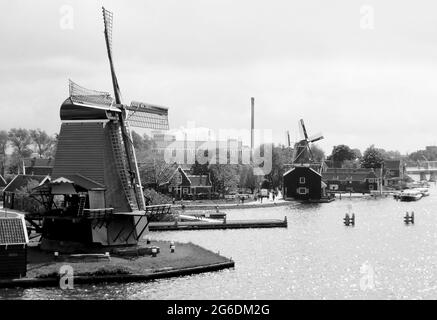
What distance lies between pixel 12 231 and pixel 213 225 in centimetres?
3490

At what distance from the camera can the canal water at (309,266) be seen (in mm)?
41781

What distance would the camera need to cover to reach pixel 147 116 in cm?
5659

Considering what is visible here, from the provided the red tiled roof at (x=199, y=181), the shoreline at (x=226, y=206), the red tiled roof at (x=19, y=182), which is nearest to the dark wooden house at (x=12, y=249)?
the red tiled roof at (x=19, y=182)

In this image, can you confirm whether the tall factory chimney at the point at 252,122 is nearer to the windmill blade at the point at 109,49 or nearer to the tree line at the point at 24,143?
the tree line at the point at 24,143

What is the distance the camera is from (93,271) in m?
44.5

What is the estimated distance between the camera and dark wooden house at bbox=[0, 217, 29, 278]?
42.2 metres

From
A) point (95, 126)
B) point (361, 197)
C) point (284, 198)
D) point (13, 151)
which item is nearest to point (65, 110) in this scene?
point (95, 126)

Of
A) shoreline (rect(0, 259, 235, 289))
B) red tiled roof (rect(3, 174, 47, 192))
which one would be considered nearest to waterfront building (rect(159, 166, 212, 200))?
red tiled roof (rect(3, 174, 47, 192))

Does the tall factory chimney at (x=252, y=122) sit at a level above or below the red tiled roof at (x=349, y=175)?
above

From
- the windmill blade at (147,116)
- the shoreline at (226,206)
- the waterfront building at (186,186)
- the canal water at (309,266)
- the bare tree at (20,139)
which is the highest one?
the bare tree at (20,139)

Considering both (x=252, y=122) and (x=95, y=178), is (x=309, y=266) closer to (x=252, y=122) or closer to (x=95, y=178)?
(x=95, y=178)

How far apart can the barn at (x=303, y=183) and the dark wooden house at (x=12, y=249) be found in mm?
85829
